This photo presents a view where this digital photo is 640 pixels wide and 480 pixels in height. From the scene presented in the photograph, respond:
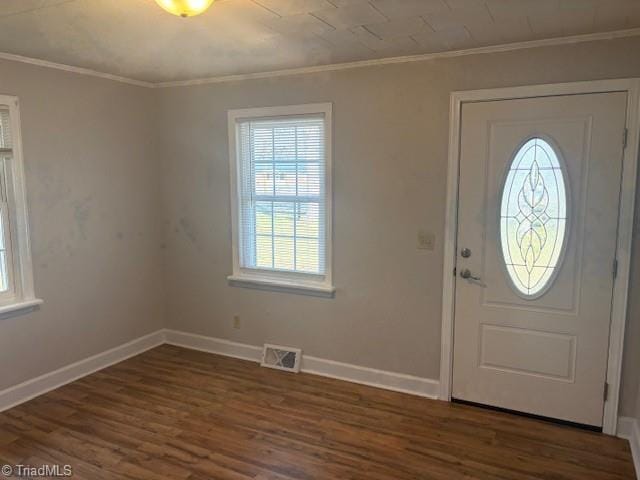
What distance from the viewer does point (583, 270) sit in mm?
2836

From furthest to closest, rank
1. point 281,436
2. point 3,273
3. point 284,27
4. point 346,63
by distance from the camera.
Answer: point 346,63 < point 3,273 < point 281,436 < point 284,27

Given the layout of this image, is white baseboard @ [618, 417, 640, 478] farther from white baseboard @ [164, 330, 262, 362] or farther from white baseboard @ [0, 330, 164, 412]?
white baseboard @ [0, 330, 164, 412]

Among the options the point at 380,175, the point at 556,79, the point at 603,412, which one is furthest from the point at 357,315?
the point at 556,79

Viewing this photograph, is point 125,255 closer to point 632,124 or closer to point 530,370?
point 530,370

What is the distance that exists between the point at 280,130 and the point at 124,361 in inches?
95.1

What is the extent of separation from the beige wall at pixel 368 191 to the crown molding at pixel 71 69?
28cm

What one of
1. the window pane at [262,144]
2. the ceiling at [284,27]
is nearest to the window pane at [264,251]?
the window pane at [262,144]

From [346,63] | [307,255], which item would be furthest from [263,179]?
[346,63]

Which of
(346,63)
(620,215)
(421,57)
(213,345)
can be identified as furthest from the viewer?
(213,345)

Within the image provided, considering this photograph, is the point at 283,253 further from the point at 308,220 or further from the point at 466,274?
the point at 466,274

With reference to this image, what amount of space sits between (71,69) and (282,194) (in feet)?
6.01

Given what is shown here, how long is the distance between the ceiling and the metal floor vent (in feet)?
7.46

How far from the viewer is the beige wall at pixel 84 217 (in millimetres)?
3270

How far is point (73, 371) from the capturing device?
143 inches
